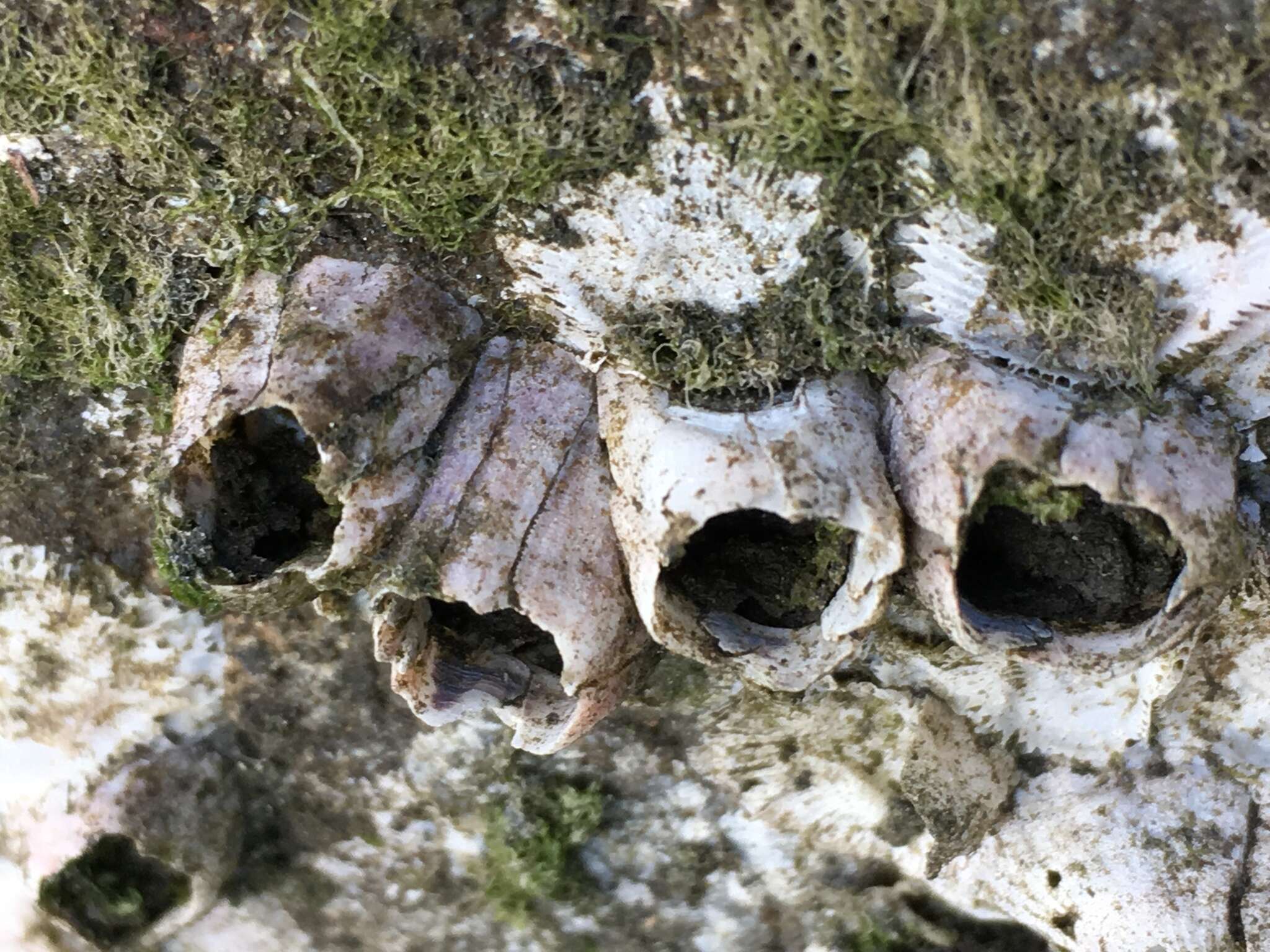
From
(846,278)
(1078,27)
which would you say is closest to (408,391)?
(846,278)

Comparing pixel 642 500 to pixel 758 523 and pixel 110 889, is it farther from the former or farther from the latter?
pixel 110 889

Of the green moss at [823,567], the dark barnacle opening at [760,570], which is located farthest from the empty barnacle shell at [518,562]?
the green moss at [823,567]

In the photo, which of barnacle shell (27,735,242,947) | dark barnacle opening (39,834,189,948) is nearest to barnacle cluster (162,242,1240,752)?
barnacle shell (27,735,242,947)

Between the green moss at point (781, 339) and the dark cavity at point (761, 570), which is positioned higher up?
the green moss at point (781, 339)

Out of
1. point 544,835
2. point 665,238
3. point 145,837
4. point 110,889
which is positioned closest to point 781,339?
point 665,238

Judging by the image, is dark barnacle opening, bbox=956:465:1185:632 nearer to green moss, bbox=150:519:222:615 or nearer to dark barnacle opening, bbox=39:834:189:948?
green moss, bbox=150:519:222:615

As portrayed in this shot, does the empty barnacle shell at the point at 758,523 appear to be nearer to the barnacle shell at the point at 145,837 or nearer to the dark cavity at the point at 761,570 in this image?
the dark cavity at the point at 761,570
